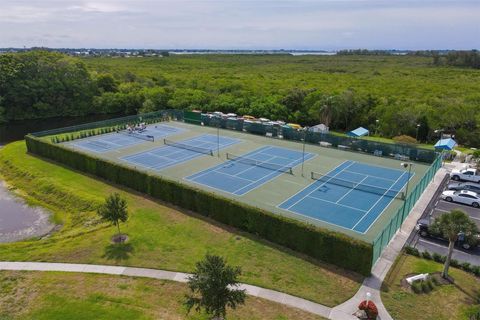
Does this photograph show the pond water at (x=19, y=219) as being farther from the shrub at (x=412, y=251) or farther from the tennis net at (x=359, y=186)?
the shrub at (x=412, y=251)

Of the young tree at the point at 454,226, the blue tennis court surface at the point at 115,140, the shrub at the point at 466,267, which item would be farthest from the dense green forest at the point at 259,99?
the young tree at the point at 454,226

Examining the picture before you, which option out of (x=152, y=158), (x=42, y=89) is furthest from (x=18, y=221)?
(x=42, y=89)

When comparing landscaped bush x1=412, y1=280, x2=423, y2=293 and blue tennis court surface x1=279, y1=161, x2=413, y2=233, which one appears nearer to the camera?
landscaped bush x1=412, y1=280, x2=423, y2=293

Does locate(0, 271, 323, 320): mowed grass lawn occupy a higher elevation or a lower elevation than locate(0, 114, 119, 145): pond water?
higher

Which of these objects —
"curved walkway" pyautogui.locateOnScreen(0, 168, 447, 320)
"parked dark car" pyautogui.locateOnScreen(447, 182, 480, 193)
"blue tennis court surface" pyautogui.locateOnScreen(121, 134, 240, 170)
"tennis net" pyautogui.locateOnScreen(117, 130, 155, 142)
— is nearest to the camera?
"curved walkway" pyautogui.locateOnScreen(0, 168, 447, 320)

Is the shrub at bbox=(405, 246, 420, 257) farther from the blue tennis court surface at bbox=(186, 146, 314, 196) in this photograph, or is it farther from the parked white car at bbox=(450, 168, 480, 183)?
the parked white car at bbox=(450, 168, 480, 183)

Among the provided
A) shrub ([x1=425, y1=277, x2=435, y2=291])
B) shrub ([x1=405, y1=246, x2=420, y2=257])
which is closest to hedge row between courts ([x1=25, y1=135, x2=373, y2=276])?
shrub ([x1=425, y1=277, x2=435, y2=291])

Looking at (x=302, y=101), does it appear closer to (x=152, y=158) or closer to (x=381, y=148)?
(x=381, y=148)

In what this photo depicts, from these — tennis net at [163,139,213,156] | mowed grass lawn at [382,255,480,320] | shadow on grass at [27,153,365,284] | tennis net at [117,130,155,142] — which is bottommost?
shadow on grass at [27,153,365,284]
